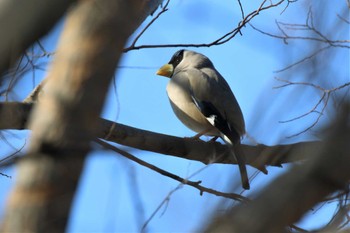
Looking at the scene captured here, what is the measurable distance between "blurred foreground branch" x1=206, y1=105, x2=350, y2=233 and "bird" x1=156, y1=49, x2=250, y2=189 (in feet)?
13.6

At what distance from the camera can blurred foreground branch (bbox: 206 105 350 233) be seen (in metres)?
1.50

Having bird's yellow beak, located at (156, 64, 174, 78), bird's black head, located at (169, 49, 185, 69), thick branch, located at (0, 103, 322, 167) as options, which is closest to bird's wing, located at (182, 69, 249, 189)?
thick branch, located at (0, 103, 322, 167)

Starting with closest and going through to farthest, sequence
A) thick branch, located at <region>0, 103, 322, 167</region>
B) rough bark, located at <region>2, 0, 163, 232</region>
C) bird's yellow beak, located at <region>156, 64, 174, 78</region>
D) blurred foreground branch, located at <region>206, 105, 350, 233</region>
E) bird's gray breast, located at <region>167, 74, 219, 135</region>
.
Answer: blurred foreground branch, located at <region>206, 105, 350, 233</region> < rough bark, located at <region>2, 0, 163, 232</region> < thick branch, located at <region>0, 103, 322, 167</region> < bird's gray breast, located at <region>167, 74, 219, 135</region> < bird's yellow beak, located at <region>156, 64, 174, 78</region>

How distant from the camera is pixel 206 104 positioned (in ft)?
20.7

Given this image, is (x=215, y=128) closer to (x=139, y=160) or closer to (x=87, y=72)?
(x=139, y=160)

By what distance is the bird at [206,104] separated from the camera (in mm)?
6113

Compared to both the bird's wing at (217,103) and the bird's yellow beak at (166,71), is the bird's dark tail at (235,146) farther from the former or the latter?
the bird's yellow beak at (166,71)

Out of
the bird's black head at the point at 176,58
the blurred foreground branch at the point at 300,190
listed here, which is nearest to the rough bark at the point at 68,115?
the blurred foreground branch at the point at 300,190

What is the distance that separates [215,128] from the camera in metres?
6.23

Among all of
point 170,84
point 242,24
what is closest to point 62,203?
point 242,24

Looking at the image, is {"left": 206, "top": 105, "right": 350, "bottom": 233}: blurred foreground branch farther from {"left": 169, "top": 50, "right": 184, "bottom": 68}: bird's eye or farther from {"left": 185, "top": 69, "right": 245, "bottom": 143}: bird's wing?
{"left": 169, "top": 50, "right": 184, "bottom": 68}: bird's eye

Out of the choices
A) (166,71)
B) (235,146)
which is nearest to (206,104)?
(235,146)

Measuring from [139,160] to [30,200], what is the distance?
206cm

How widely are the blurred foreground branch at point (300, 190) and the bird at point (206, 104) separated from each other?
4.14 metres
